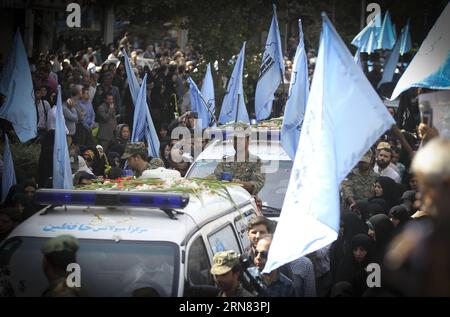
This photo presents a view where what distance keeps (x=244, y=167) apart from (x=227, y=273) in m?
4.27

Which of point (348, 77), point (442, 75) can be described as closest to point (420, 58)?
point (442, 75)

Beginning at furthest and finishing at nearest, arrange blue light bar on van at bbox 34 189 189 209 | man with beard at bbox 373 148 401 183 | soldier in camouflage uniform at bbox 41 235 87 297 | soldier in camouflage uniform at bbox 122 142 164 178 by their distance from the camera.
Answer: man with beard at bbox 373 148 401 183 → soldier in camouflage uniform at bbox 122 142 164 178 → blue light bar on van at bbox 34 189 189 209 → soldier in camouflage uniform at bbox 41 235 87 297

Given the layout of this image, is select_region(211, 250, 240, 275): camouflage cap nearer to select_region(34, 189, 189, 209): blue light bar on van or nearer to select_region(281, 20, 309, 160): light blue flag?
select_region(34, 189, 189, 209): blue light bar on van

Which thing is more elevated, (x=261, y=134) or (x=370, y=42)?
(x=370, y=42)

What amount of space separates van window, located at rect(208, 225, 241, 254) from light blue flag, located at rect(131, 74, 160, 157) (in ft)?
20.6

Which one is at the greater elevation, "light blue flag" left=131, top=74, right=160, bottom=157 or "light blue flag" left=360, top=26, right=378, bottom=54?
"light blue flag" left=360, top=26, right=378, bottom=54

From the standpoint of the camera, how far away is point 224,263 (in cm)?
600

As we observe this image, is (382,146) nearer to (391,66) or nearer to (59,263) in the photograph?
(59,263)

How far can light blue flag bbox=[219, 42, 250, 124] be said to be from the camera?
47.8ft

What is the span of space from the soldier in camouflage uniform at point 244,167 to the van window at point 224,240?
8.94 ft

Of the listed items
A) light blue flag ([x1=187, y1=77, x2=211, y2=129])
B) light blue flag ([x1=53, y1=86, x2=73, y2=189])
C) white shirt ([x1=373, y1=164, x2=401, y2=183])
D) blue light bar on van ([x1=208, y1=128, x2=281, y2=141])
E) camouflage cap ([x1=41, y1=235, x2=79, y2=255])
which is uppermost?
light blue flag ([x1=187, y1=77, x2=211, y2=129])

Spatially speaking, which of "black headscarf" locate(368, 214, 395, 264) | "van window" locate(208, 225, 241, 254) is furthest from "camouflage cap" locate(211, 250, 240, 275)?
"black headscarf" locate(368, 214, 395, 264)

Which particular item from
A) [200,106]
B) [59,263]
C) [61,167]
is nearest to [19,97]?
[61,167]
